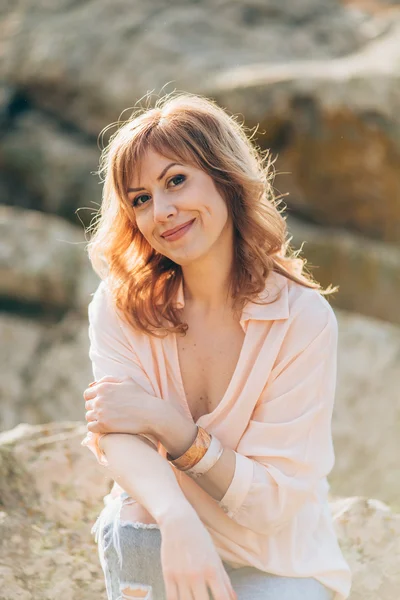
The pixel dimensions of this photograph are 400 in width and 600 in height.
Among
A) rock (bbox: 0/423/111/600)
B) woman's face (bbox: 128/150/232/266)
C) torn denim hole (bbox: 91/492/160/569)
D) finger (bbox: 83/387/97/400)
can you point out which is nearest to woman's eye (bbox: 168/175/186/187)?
woman's face (bbox: 128/150/232/266)

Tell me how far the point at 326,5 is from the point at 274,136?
2386mm

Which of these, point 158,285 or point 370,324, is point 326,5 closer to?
point 370,324

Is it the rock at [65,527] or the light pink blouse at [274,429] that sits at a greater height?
the light pink blouse at [274,429]

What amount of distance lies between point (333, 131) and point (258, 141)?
2.00 feet

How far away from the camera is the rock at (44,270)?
6020mm

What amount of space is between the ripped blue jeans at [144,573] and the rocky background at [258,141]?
1185 millimetres

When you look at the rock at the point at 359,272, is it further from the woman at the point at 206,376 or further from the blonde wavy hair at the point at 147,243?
the woman at the point at 206,376

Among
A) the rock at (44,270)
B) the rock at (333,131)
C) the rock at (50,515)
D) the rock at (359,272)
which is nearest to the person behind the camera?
the rock at (50,515)

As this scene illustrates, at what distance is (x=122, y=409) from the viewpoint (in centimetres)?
213

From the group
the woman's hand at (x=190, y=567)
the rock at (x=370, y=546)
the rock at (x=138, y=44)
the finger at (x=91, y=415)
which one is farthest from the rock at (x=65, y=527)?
the rock at (x=138, y=44)

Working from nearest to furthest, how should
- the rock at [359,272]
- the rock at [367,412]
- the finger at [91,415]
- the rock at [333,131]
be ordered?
the finger at [91,415], the rock at [367,412], the rock at [333,131], the rock at [359,272]

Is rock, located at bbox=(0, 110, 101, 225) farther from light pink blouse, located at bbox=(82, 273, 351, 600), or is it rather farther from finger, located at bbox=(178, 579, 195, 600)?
finger, located at bbox=(178, 579, 195, 600)

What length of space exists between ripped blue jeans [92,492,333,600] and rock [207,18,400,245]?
467 centimetres

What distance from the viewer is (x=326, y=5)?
8.25 m
